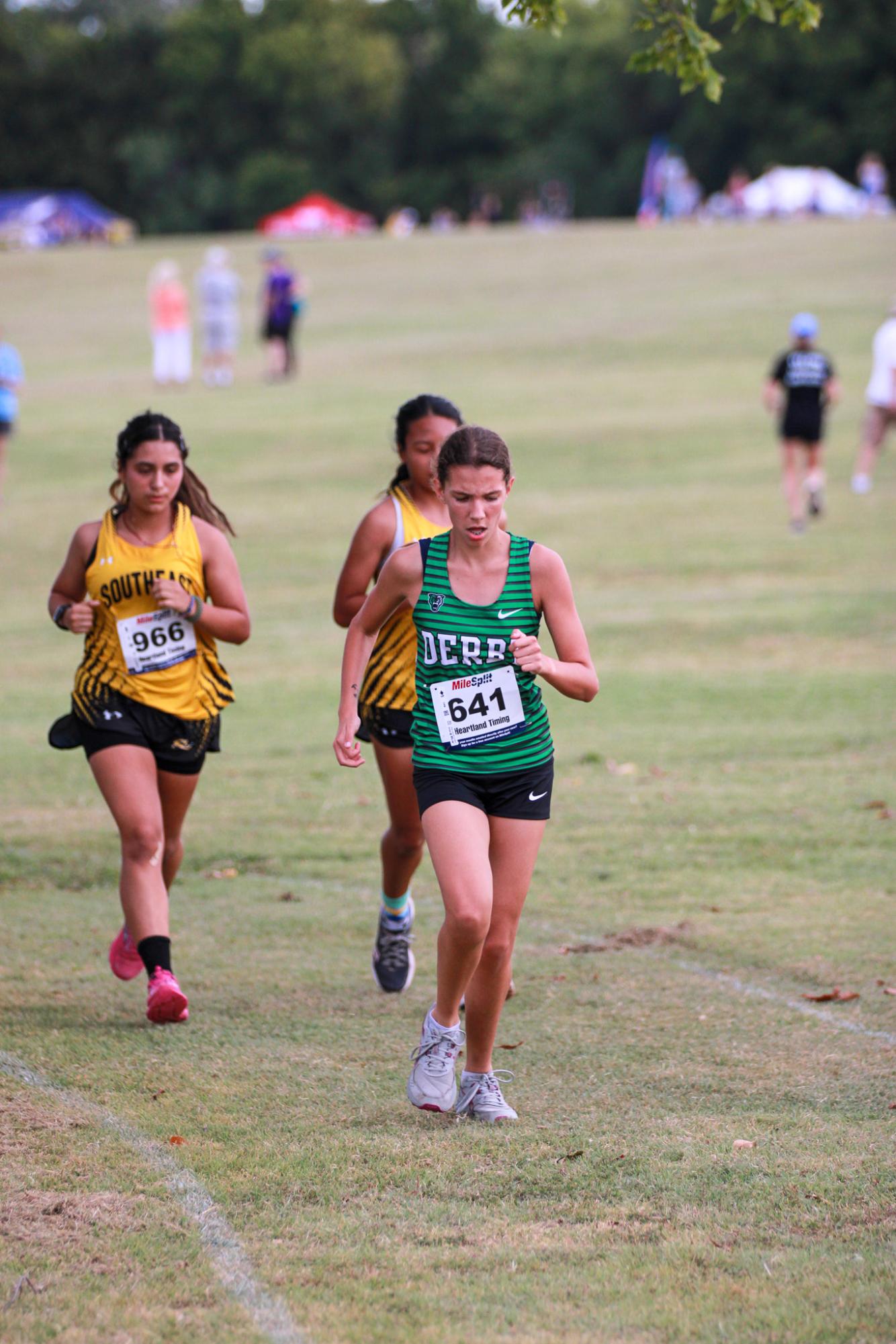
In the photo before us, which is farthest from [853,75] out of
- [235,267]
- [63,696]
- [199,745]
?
[199,745]

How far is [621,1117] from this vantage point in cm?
510

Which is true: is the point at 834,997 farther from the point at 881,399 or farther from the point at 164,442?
the point at 881,399

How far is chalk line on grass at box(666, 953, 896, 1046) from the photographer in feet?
19.4

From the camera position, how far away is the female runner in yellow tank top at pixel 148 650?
6.03 metres

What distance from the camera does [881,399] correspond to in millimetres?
19641

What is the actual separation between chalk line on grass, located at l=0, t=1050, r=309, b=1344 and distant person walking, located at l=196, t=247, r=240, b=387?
25685 mm

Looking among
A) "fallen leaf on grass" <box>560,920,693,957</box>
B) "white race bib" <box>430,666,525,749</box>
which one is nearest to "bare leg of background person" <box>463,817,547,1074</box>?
"white race bib" <box>430,666,525,749</box>

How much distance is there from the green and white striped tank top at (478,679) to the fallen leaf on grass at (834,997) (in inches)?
78.2

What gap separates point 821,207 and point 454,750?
6679 centimetres

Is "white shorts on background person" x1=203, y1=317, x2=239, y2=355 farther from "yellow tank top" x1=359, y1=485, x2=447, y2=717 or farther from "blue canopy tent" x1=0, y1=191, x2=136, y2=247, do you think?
"blue canopy tent" x1=0, y1=191, x2=136, y2=247

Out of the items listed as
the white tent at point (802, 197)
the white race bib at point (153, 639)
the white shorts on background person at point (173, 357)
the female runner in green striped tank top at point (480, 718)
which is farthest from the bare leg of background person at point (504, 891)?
the white tent at point (802, 197)

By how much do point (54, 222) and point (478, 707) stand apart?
80.6m

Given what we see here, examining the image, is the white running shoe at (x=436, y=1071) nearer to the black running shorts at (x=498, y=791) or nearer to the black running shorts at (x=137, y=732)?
the black running shorts at (x=498, y=791)

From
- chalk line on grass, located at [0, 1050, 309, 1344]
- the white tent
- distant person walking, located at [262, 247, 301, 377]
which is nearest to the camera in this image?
chalk line on grass, located at [0, 1050, 309, 1344]
